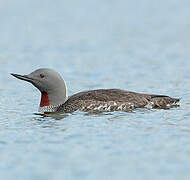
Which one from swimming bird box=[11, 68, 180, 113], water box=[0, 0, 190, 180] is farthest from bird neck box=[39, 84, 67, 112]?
water box=[0, 0, 190, 180]

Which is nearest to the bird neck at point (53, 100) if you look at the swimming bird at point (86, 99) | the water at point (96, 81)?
the swimming bird at point (86, 99)

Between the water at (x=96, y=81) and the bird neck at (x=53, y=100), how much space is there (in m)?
0.30

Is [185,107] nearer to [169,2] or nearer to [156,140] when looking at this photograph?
[156,140]

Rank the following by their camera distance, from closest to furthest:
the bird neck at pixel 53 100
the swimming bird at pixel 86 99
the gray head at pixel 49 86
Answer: the swimming bird at pixel 86 99 < the gray head at pixel 49 86 < the bird neck at pixel 53 100

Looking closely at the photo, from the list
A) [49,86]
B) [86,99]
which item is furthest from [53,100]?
[86,99]

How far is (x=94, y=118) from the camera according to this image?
1154 cm

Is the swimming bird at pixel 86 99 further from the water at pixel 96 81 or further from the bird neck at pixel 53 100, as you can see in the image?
the water at pixel 96 81

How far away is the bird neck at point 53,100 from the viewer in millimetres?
12828

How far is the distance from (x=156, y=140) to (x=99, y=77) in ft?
25.4

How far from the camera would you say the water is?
8.52 metres

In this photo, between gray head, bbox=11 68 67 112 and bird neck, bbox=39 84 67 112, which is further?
bird neck, bbox=39 84 67 112

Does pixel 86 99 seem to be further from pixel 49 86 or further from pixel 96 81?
pixel 96 81

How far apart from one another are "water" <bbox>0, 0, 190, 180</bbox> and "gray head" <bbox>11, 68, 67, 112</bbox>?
15.1 inches

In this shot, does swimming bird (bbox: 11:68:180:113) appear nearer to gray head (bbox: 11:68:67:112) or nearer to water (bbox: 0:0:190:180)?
gray head (bbox: 11:68:67:112)
